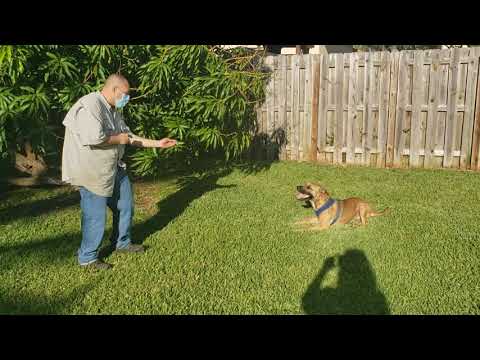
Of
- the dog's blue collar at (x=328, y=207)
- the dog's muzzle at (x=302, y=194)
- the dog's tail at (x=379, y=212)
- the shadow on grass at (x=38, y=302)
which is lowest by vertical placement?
the shadow on grass at (x=38, y=302)

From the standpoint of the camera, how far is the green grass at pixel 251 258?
385cm

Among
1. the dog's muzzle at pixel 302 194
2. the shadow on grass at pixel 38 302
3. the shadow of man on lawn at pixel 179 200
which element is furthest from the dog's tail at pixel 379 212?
the shadow on grass at pixel 38 302

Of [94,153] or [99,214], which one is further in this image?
[99,214]

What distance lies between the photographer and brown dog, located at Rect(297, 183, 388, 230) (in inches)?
228

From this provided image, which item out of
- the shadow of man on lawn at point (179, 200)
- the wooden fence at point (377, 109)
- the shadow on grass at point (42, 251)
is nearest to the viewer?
the shadow on grass at point (42, 251)

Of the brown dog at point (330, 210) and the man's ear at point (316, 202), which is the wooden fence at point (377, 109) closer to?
the brown dog at point (330, 210)

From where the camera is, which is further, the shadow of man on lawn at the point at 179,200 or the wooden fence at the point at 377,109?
the wooden fence at the point at 377,109

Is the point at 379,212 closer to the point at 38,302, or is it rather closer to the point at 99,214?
the point at 99,214

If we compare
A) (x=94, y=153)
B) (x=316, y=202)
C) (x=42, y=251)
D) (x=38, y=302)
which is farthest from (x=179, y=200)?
(x=38, y=302)

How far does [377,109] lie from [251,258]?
5.83 meters

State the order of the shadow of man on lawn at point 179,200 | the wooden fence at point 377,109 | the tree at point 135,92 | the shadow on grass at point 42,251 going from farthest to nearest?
the wooden fence at point 377,109, the tree at point 135,92, the shadow of man on lawn at point 179,200, the shadow on grass at point 42,251

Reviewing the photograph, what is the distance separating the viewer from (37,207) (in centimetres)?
708

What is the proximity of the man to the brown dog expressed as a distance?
2.52 metres

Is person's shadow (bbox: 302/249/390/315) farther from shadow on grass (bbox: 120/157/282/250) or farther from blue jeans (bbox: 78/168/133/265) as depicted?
shadow on grass (bbox: 120/157/282/250)
